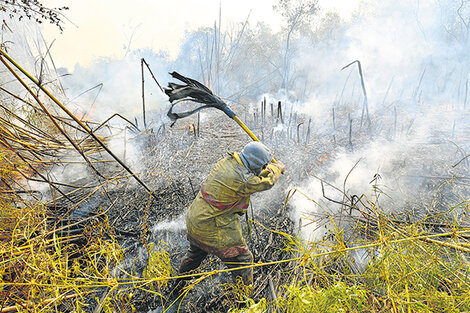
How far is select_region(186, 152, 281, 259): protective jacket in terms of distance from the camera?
260 centimetres

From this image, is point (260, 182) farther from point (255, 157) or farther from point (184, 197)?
point (184, 197)

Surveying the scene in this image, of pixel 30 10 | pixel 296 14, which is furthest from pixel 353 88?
pixel 30 10

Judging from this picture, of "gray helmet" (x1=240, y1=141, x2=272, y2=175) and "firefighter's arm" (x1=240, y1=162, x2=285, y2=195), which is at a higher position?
"gray helmet" (x1=240, y1=141, x2=272, y2=175)

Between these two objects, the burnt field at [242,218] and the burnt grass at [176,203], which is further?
the burnt grass at [176,203]

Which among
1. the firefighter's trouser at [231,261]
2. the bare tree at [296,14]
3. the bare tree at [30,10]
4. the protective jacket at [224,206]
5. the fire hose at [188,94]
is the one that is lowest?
the firefighter's trouser at [231,261]

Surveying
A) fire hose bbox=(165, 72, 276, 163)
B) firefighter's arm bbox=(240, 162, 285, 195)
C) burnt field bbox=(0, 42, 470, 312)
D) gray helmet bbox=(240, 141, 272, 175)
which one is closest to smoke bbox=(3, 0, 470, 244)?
burnt field bbox=(0, 42, 470, 312)

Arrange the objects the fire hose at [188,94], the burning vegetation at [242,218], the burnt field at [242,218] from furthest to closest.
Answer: the fire hose at [188,94] < the burnt field at [242,218] < the burning vegetation at [242,218]

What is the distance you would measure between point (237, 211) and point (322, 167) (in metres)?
3.64

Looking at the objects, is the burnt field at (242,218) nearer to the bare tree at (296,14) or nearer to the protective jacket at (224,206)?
the protective jacket at (224,206)

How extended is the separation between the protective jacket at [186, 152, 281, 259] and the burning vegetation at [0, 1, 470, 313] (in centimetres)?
28

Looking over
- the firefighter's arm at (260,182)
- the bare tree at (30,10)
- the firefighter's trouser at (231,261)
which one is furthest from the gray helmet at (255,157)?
the bare tree at (30,10)

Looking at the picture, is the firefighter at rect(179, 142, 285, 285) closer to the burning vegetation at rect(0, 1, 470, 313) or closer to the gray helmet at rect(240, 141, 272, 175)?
the gray helmet at rect(240, 141, 272, 175)

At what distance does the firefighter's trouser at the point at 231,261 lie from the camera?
269 cm

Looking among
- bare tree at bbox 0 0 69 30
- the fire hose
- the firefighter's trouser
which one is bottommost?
the firefighter's trouser
